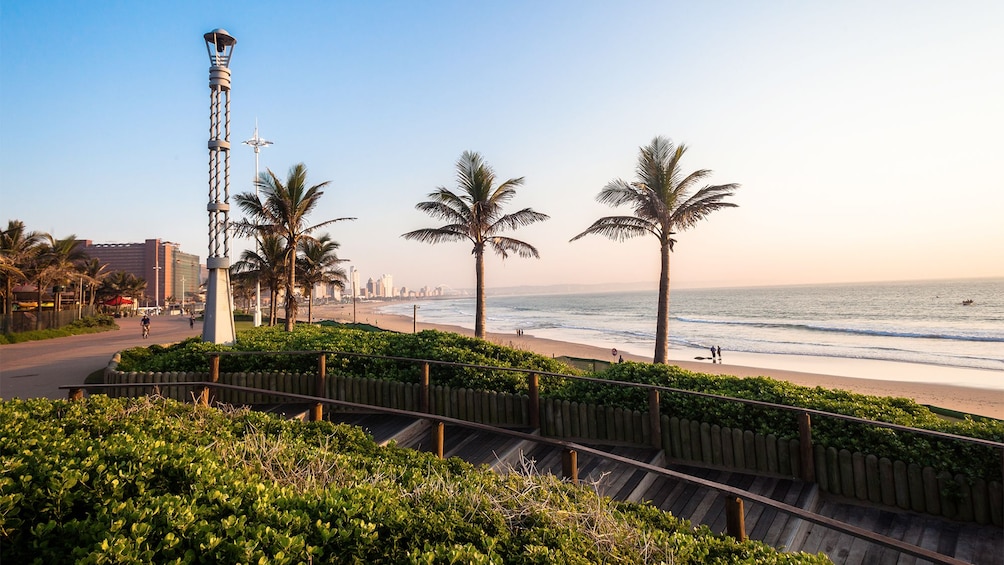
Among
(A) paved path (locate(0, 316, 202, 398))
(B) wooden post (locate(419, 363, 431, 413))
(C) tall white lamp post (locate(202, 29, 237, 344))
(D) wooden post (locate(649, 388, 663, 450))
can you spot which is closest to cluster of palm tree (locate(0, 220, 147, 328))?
(A) paved path (locate(0, 316, 202, 398))

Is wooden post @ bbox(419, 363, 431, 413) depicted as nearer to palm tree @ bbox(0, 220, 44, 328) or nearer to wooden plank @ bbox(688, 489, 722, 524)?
wooden plank @ bbox(688, 489, 722, 524)

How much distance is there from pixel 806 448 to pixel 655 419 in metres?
1.78

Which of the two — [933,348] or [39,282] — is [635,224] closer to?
[933,348]

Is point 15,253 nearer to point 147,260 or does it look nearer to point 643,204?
point 643,204

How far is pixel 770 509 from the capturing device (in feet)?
17.3

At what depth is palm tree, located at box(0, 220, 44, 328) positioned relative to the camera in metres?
29.3

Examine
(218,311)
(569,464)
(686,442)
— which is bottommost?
(686,442)

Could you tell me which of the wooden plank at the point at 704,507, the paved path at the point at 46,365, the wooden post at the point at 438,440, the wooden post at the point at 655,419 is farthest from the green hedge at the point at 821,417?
the paved path at the point at 46,365

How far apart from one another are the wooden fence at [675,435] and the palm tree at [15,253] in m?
29.2

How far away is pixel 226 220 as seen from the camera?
14.2m

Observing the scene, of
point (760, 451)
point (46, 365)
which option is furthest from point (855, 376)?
point (46, 365)

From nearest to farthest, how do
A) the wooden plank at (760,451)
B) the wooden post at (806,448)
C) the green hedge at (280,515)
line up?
the green hedge at (280,515)
the wooden post at (806,448)
the wooden plank at (760,451)

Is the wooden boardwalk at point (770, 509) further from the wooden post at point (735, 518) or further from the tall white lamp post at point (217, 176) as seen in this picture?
the tall white lamp post at point (217, 176)

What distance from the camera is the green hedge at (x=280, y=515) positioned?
241 centimetres
